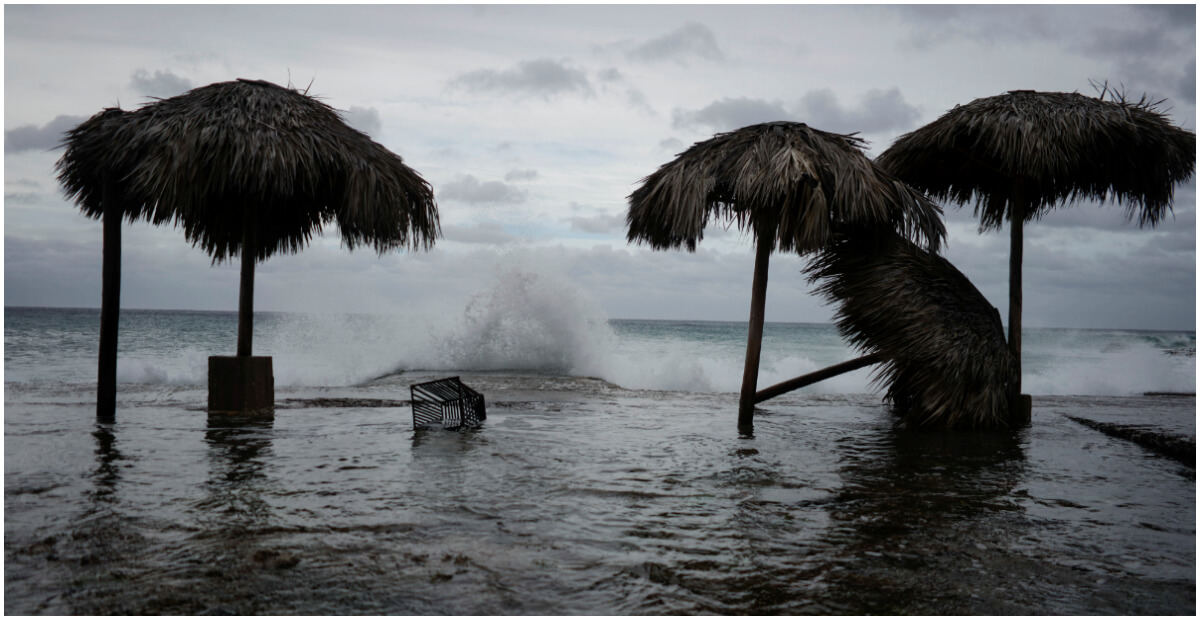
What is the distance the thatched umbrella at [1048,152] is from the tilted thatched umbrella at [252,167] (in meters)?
6.46

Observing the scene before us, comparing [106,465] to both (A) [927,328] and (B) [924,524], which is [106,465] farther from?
(A) [927,328]

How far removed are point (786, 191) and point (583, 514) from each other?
433cm

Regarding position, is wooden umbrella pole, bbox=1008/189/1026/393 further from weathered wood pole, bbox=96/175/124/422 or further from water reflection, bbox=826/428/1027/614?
weathered wood pole, bbox=96/175/124/422

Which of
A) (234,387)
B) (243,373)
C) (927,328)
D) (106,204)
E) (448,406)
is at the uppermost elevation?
(106,204)

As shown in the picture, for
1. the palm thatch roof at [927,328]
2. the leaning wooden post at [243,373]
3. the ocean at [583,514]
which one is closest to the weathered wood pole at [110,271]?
the ocean at [583,514]

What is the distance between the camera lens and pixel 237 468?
Answer: 6.03 metres

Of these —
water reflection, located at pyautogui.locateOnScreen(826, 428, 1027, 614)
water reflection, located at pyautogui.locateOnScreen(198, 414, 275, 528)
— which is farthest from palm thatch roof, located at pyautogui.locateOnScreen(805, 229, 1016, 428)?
water reflection, located at pyautogui.locateOnScreen(198, 414, 275, 528)

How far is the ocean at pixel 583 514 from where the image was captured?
136 inches

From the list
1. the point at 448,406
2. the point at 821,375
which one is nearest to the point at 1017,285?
the point at 821,375

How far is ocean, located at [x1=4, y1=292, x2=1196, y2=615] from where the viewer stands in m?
3.46

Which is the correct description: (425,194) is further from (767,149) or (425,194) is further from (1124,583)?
(1124,583)

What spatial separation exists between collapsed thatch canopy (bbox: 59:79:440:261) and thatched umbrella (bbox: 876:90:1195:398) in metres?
6.46

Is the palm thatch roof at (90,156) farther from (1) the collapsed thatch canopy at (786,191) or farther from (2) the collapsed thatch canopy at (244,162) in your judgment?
(1) the collapsed thatch canopy at (786,191)

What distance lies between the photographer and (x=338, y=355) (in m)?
25.0
